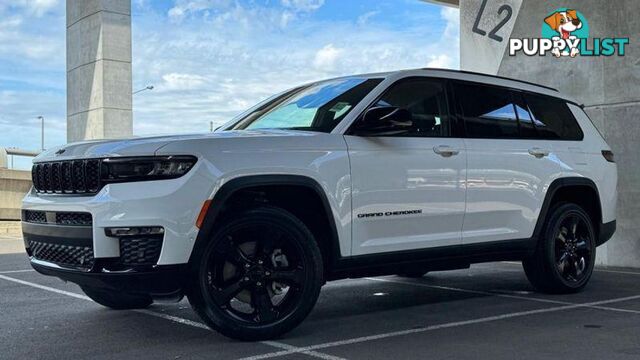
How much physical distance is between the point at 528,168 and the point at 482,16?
5.79 m

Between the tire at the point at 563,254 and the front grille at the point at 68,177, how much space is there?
13.8ft

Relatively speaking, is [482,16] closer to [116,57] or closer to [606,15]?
[606,15]

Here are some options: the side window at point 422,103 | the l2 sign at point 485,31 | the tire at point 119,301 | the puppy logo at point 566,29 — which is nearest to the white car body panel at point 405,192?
the side window at point 422,103

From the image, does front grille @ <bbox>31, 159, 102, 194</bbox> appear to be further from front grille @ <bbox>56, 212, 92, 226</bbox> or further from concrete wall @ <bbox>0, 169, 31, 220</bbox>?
concrete wall @ <bbox>0, 169, 31, 220</bbox>

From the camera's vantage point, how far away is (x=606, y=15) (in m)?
10.0

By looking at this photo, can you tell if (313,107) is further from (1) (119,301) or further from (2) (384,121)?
(1) (119,301)

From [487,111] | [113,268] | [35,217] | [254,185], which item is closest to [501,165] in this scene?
[487,111]

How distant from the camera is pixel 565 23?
10.4 metres

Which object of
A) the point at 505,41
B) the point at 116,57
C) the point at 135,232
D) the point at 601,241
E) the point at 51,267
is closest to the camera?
the point at 135,232

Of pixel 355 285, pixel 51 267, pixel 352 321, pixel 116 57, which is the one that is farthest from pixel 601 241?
pixel 116 57

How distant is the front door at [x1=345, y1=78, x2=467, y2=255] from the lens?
5461 millimetres

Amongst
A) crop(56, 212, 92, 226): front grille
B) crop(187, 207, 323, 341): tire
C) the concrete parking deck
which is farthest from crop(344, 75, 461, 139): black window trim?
crop(56, 212, 92, 226): front grille

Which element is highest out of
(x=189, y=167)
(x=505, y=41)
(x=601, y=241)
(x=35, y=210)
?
(x=505, y=41)

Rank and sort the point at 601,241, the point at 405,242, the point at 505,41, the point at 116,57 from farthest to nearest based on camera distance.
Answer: the point at 116,57 < the point at 505,41 < the point at 601,241 < the point at 405,242
